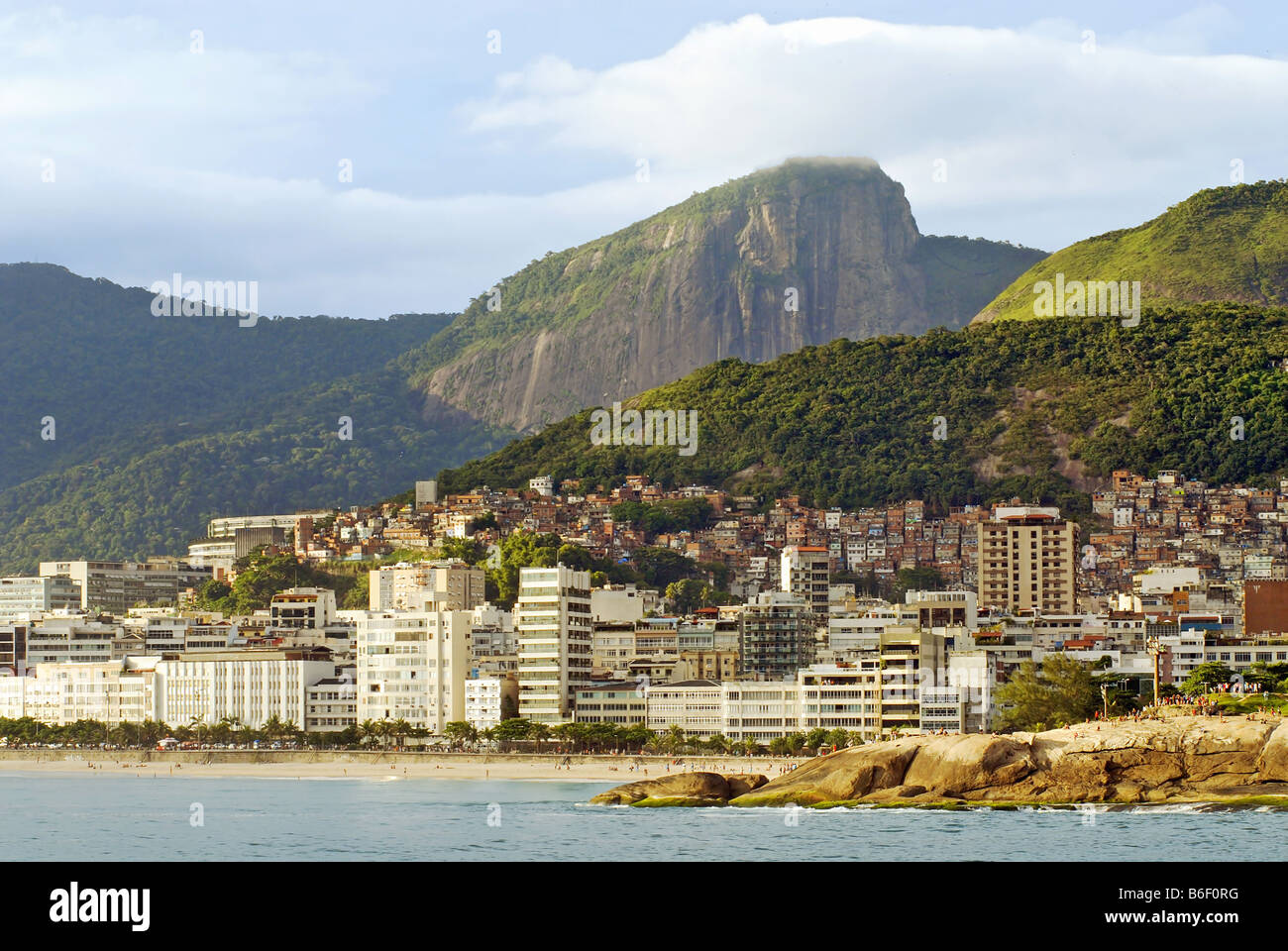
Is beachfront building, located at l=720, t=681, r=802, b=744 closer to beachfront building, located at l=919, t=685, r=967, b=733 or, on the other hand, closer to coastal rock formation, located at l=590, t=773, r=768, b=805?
beachfront building, located at l=919, t=685, r=967, b=733

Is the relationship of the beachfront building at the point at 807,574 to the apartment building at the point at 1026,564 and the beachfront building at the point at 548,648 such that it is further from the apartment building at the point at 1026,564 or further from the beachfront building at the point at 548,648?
the beachfront building at the point at 548,648

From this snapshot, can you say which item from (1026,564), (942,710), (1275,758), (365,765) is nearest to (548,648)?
(365,765)

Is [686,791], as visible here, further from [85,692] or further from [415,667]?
Answer: [85,692]

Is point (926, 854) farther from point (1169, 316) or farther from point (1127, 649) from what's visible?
point (1169, 316)

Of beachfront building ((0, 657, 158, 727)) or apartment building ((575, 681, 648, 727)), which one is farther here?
beachfront building ((0, 657, 158, 727))

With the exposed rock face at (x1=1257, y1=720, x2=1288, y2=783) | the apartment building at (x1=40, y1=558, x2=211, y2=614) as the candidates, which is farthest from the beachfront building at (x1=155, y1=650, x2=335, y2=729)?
the apartment building at (x1=40, y1=558, x2=211, y2=614)
